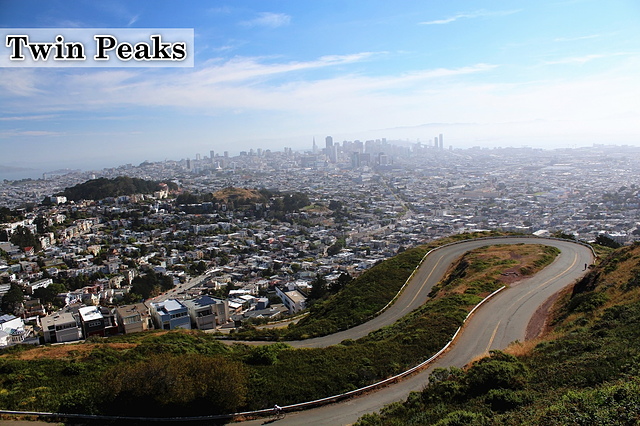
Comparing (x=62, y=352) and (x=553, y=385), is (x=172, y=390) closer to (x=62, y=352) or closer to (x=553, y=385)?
(x=62, y=352)

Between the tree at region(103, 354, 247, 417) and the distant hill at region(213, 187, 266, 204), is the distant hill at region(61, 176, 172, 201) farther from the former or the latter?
the tree at region(103, 354, 247, 417)

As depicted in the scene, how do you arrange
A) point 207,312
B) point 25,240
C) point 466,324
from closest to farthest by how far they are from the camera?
point 466,324
point 207,312
point 25,240

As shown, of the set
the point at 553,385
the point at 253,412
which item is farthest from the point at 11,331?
the point at 553,385

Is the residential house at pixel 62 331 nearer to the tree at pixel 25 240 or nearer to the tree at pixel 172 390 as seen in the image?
the tree at pixel 172 390

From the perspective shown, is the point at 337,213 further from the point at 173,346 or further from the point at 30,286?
the point at 173,346

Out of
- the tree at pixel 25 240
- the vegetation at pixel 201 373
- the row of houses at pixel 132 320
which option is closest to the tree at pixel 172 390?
the vegetation at pixel 201 373

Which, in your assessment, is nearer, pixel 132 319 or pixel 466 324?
pixel 466 324

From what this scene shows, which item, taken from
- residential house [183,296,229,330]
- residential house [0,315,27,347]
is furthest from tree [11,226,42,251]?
→ residential house [183,296,229,330]
